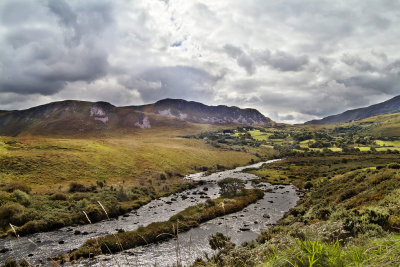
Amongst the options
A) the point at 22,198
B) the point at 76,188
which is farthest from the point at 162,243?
the point at 76,188

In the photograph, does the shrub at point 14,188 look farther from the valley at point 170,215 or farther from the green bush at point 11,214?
the green bush at point 11,214

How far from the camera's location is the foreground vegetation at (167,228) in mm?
24672

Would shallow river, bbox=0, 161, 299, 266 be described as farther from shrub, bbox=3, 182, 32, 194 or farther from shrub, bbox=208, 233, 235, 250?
shrub, bbox=3, 182, 32, 194

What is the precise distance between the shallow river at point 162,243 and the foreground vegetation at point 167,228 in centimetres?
132

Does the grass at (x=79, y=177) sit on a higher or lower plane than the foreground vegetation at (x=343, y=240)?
lower

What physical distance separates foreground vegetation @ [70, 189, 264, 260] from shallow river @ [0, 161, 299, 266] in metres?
1.32

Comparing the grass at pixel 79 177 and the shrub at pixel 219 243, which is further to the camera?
the grass at pixel 79 177

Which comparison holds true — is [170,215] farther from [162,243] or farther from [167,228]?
[162,243]

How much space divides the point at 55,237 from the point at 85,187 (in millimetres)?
25875

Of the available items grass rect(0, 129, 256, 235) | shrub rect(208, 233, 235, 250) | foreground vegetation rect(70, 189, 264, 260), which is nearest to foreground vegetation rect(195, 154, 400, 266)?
shrub rect(208, 233, 235, 250)

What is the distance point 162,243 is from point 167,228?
9.16 feet

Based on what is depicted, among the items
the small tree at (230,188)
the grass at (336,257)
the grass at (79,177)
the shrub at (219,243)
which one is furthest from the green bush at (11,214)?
the grass at (336,257)

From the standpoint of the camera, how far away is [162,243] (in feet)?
91.0

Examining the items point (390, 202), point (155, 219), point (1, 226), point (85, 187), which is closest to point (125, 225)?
point (155, 219)
